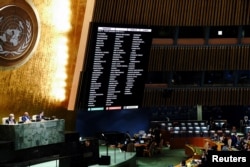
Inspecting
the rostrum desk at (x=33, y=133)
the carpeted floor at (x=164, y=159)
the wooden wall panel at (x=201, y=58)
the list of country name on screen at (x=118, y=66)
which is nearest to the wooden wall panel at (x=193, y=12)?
the wooden wall panel at (x=201, y=58)

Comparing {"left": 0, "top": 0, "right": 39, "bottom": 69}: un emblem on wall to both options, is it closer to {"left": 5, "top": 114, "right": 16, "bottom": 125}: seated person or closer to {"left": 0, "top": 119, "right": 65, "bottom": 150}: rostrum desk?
{"left": 5, "top": 114, "right": 16, "bottom": 125}: seated person

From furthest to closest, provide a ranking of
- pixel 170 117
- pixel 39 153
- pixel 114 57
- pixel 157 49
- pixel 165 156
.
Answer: pixel 170 117 → pixel 157 49 → pixel 165 156 → pixel 114 57 → pixel 39 153

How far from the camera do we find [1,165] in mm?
10516

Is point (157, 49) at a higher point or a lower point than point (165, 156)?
higher

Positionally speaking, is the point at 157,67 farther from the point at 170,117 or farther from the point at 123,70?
the point at 123,70

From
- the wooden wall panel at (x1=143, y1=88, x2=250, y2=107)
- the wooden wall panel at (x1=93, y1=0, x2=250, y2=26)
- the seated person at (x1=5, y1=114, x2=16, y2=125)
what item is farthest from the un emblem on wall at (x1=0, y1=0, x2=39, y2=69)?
the wooden wall panel at (x1=143, y1=88, x2=250, y2=107)

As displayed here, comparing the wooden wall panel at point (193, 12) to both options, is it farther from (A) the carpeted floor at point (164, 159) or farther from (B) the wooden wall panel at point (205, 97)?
(A) the carpeted floor at point (164, 159)

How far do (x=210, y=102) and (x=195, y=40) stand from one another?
102 inches

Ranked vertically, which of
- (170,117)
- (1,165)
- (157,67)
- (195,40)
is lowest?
(1,165)

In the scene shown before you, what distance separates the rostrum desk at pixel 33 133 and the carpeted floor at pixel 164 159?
344 cm

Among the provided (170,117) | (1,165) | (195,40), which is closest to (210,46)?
(195,40)

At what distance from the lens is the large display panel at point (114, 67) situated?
14500 mm

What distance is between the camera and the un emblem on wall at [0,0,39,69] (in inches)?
532

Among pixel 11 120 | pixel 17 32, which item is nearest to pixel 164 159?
pixel 11 120
